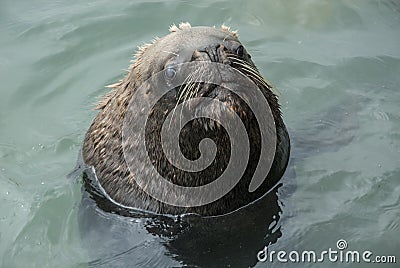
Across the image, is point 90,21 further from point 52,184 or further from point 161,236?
point 161,236

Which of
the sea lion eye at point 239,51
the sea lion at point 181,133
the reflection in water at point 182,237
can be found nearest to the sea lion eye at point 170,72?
the sea lion at point 181,133

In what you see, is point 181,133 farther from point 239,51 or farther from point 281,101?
point 281,101

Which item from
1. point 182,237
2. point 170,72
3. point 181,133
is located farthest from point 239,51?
point 182,237

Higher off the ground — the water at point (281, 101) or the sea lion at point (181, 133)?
the sea lion at point (181, 133)

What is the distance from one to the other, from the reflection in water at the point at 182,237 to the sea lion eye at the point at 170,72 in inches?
45.9

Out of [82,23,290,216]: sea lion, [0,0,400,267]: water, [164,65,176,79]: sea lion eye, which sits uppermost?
[164,65,176,79]: sea lion eye

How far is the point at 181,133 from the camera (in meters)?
5.36

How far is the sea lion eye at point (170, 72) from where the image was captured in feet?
17.2

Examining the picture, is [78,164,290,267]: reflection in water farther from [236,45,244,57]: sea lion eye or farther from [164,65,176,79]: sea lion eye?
[236,45,244,57]: sea lion eye

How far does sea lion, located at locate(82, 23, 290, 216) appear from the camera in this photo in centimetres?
520

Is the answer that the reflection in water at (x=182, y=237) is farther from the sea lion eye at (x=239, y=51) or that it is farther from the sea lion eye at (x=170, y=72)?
the sea lion eye at (x=239, y=51)

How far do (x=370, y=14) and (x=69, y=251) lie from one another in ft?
17.3

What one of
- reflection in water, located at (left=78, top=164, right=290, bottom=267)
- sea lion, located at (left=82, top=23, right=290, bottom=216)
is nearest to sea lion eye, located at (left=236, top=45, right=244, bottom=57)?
sea lion, located at (left=82, top=23, right=290, bottom=216)

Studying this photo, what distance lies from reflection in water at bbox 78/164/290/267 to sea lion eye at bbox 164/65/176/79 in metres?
1.17
